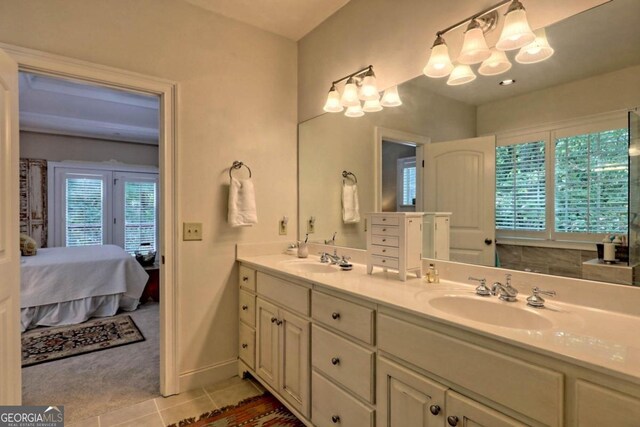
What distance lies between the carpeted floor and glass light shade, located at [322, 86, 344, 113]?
213 cm

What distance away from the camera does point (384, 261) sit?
1.69 m

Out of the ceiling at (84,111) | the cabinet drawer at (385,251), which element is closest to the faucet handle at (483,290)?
the cabinet drawer at (385,251)

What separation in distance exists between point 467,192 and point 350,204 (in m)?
0.81

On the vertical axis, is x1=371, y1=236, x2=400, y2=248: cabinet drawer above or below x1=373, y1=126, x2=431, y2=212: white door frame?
below

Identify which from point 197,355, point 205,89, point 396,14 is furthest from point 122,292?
point 396,14

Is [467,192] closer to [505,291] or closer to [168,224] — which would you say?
[505,291]

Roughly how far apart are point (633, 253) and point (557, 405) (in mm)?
689

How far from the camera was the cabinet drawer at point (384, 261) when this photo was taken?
1639 mm

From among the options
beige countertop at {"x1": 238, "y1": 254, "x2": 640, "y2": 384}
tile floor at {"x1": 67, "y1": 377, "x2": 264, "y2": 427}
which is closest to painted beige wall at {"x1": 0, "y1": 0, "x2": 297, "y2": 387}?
tile floor at {"x1": 67, "y1": 377, "x2": 264, "y2": 427}

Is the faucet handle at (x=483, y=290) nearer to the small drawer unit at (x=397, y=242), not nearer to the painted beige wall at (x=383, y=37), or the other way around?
the small drawer unit at (x=397, y=242)

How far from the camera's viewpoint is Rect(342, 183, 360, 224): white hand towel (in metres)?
2.19

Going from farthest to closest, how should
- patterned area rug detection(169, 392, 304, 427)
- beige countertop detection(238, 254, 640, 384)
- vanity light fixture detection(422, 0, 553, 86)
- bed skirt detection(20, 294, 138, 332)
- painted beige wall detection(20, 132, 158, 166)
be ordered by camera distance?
1. painted beige wall detection(20, 132, 158, 166)
2. bed skirt detection(20, 294, 138, 332)
3. patterned area rug detection(169, 392, 304, 427)
4. vanity light fixture detection(422, 0, 553, 86)
5. beige countertop detection(238, 254, 640, 384)

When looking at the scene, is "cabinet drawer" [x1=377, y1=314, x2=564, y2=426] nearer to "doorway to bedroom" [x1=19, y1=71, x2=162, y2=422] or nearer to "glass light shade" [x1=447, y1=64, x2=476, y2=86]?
"glass light shade" [x1=447, y1=64, x2=476, y2=86]

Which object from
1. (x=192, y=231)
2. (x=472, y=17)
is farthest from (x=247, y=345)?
(x=472, y=17)
